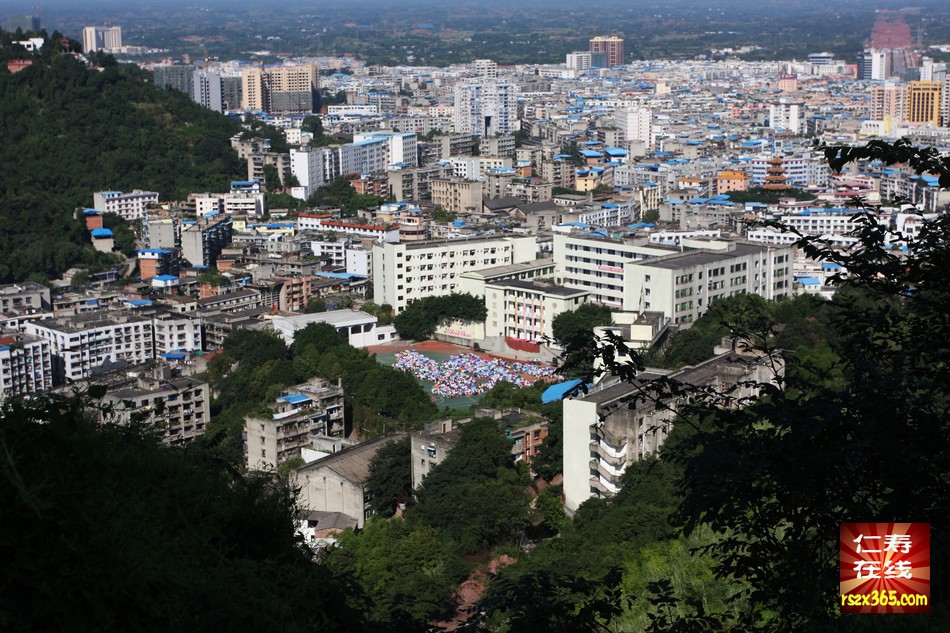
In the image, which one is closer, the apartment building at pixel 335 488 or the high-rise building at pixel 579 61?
the apartment building at pixel 335 488

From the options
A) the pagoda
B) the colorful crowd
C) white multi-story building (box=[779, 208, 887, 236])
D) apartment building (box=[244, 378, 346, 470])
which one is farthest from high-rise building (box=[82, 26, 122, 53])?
apartment building (box=[244, 378, 346, 470])

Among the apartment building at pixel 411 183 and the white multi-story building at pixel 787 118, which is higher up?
the white multi-story building at pixel 787 118

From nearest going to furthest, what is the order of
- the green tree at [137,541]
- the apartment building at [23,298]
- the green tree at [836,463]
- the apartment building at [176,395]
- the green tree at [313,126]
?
the green tree at [137,541] → the green tree at [836,463] → the apartment building at [176,395] → the apartment building at [23,298] → the green tree at [313,126]

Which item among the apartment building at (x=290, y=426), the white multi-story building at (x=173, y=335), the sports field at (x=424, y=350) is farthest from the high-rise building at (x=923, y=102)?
the apartment building at (x=290, y=426)

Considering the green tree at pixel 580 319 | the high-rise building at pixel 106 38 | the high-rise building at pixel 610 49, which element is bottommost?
the green tree at pixel 580 319

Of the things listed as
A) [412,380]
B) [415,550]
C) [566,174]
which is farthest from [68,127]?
[415,550]

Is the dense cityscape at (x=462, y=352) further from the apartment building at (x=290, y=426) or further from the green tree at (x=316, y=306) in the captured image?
the green tree at (x=316, y=306)
